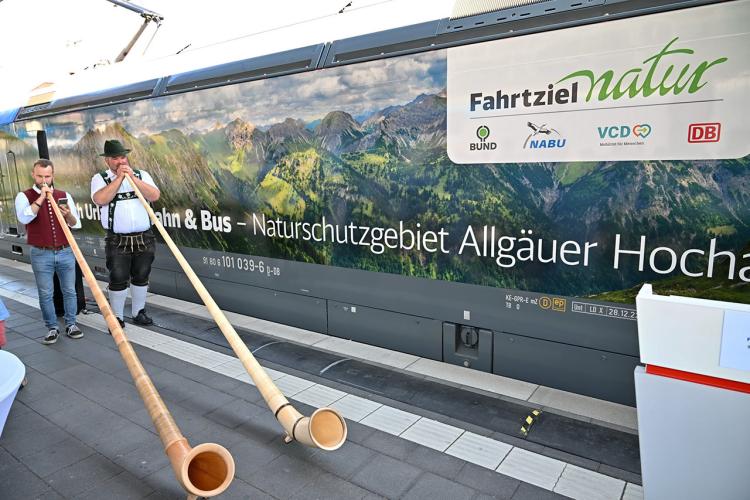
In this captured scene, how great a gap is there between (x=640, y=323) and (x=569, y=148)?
155cm

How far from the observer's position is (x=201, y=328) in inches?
215

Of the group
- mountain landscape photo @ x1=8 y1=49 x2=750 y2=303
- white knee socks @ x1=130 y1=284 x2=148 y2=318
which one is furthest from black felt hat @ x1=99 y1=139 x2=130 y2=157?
white knee socks @ x1=130 y1=284 x2=148 y2=318

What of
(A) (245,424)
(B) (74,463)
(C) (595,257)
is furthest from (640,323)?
(B) (74,463)

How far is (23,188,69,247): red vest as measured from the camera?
16.0 ft

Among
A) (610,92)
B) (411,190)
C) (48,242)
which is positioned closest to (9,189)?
(48,242)

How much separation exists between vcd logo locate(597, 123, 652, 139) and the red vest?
197 inches

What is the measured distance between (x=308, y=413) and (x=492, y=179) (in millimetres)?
2207

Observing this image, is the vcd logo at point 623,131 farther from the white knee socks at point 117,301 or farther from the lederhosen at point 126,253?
the white knee socks at point 117,301

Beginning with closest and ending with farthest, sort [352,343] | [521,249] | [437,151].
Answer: [521,249] → [437,151] → [352,343]

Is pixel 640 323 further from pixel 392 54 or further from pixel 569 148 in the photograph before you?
pixel 392 54

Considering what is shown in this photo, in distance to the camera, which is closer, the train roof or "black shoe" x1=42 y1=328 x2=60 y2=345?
the train roof

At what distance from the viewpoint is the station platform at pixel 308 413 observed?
109 inches

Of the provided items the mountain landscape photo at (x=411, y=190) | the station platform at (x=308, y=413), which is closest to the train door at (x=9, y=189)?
the mountain landscape photo at (x=411, y=190)

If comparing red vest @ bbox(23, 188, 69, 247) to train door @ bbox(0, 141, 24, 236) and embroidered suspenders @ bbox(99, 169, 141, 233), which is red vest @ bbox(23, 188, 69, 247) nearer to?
embroidered suspenders @ bbox(99, 169, 141, 233)
